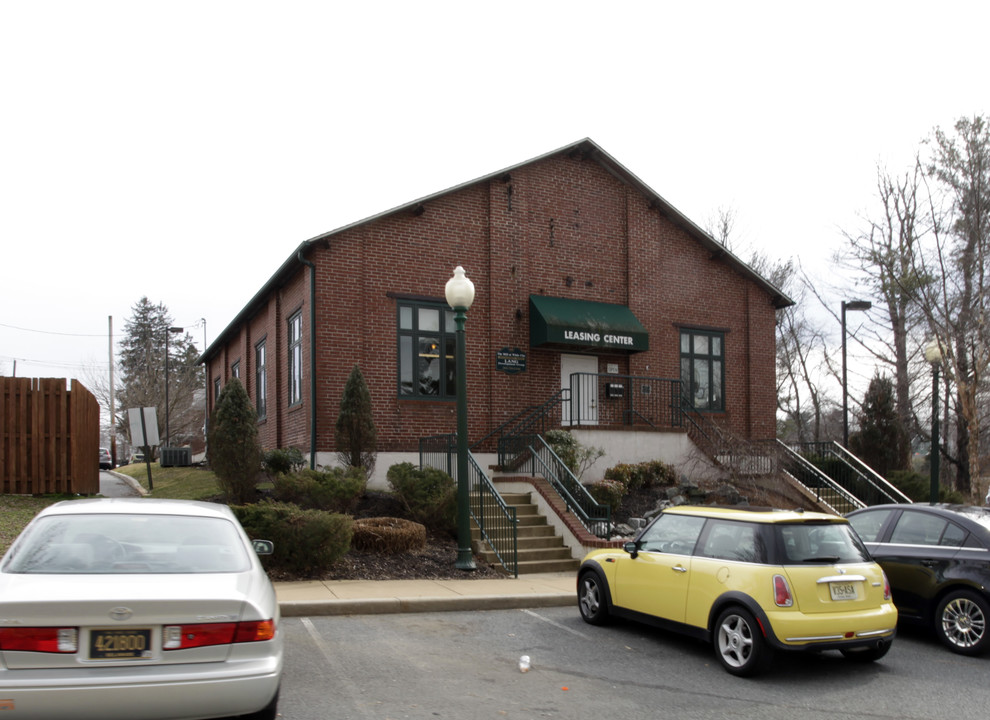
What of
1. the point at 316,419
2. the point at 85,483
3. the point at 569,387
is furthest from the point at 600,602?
the point at 85,483

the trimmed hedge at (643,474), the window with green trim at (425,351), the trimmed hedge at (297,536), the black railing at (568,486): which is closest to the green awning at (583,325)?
the window with green trim at (425,351)

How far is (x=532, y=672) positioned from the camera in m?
7.61

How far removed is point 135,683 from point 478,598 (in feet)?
21.5

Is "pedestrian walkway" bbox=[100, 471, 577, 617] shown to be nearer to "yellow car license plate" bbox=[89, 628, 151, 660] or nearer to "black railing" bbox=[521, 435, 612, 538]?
"black railing" bbox=[521, 435, 612, 538]

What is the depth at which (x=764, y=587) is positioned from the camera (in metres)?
7.33

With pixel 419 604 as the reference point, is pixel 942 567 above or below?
above

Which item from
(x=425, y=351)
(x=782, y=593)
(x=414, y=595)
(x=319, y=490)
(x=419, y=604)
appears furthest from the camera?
(x=425, y=351)

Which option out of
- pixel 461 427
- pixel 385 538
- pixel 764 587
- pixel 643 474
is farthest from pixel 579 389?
pixel 764 587

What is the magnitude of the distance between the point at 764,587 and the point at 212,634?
4.67 metres

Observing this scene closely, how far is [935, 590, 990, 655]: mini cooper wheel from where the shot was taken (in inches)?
331

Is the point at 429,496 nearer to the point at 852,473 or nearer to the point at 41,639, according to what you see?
the point at 41,639

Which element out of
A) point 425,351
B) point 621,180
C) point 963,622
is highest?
point 621,180

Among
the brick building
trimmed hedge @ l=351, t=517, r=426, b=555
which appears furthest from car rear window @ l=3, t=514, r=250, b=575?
the brick building

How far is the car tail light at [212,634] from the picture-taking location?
4.79 m
